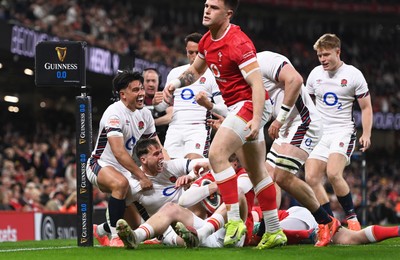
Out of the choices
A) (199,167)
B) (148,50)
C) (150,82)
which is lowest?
(199,167)

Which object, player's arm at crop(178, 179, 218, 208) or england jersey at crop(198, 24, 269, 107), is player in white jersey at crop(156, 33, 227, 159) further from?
england jersey at crop(198, 24, 269, 107)

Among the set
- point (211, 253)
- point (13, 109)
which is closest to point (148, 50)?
point (13, 109)

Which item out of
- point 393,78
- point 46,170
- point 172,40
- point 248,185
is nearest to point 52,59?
point 248,185

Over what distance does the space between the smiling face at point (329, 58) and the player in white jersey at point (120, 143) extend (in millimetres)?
2434

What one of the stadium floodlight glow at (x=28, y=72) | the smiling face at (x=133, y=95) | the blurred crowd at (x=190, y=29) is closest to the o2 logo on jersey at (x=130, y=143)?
the smiling face at (x=133, y=95)

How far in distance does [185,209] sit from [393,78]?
96.9 feet

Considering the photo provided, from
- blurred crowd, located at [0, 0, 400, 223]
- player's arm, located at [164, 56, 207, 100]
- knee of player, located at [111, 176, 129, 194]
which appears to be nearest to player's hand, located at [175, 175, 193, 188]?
knee of player, located at [111, 176, 129, 194]

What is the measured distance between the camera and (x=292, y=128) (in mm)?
9367

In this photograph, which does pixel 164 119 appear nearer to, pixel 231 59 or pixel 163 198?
pixel 163 198

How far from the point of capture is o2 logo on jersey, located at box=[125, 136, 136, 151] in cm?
955

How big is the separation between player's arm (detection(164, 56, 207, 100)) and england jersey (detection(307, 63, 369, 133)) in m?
2.66

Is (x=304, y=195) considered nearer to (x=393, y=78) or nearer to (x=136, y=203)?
(x=136, y=203)

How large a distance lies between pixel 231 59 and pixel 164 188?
180 cm

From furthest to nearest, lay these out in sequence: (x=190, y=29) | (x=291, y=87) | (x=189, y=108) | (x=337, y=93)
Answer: (x=190, y=29)
(x=189, y=108)
(x=337, y=93)
(x=291, y=87)
